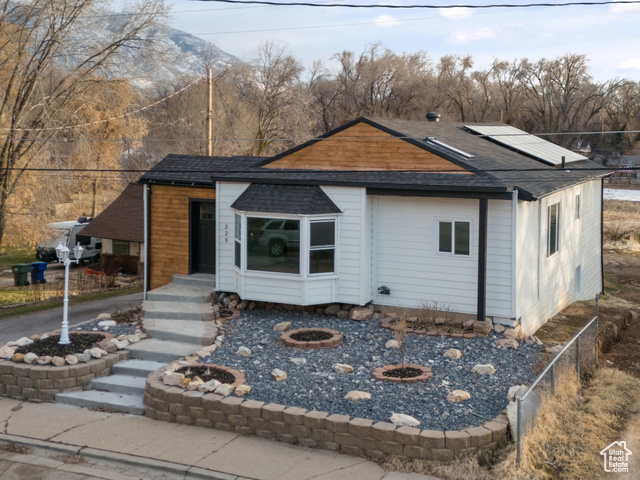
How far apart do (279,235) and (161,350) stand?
136 inches

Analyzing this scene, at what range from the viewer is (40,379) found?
1119cm

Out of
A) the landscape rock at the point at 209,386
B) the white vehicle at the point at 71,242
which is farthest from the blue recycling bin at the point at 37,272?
the landscape rock at the point at 209,386

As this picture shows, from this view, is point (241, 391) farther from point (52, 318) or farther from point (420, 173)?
point (52, 318)

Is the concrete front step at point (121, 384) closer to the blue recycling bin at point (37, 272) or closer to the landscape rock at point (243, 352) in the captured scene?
the landscape rock at point (243, 352)

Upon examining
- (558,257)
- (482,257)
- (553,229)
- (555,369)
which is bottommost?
(555,369)

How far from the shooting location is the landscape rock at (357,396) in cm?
989

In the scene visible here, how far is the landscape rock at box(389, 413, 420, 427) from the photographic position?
9031 mm

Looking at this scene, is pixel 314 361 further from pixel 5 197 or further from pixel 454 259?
pixel 5 197

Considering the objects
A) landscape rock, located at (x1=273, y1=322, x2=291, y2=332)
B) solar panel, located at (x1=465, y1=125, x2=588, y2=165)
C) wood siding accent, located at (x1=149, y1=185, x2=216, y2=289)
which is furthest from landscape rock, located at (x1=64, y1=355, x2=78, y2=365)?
solar panel, located at (x1=465, y1=125, x2=588, y2=165)

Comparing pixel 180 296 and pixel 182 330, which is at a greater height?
pixel 180 296

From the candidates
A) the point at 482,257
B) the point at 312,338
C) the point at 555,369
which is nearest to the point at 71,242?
the point at 312,338

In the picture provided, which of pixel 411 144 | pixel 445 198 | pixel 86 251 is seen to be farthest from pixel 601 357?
pixel 86 251

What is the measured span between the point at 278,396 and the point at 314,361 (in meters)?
1.72

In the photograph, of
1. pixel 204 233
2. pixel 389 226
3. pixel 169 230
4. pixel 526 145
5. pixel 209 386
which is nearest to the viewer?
pixel 209 386
